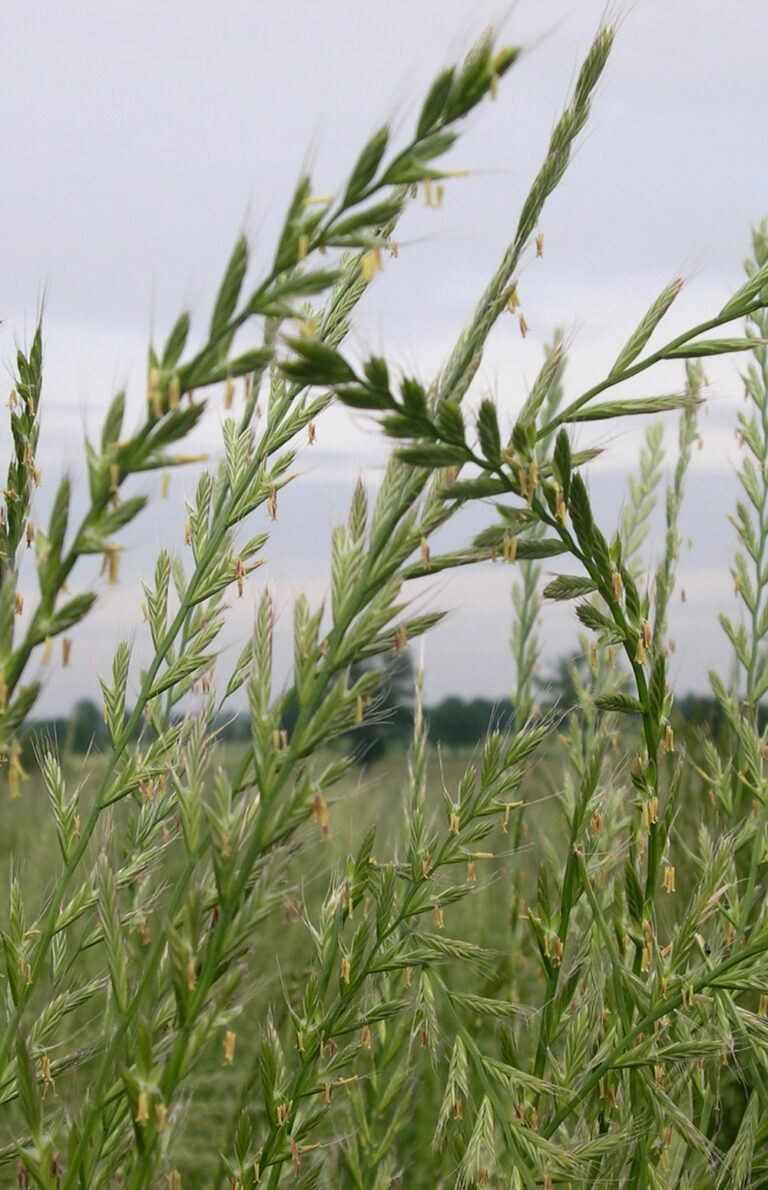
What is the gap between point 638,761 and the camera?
1.76 meters

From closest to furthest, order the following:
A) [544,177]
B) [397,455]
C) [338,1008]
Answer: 1. [397,455]
2. [544,177]
3. [338,1008]

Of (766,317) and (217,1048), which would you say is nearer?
(766,317)

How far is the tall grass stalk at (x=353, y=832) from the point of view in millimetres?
1084

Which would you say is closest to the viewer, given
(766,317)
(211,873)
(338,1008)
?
(211,873)

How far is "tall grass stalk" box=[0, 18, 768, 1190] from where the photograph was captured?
1.08 metres

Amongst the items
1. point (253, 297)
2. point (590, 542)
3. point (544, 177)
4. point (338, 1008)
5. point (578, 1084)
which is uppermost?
point (544, 177)

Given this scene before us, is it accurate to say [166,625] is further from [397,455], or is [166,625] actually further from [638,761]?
[397,455]

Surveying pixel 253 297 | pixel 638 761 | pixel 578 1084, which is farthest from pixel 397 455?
pixel 578 1084

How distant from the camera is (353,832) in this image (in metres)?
1.86

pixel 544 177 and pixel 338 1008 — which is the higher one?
pixel 544 177

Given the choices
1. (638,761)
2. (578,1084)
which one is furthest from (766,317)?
(578,1084)

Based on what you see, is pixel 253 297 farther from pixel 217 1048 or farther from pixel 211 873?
pixel 217 1048

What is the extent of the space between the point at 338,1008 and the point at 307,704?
70 centimetres

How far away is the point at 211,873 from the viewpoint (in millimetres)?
1271
